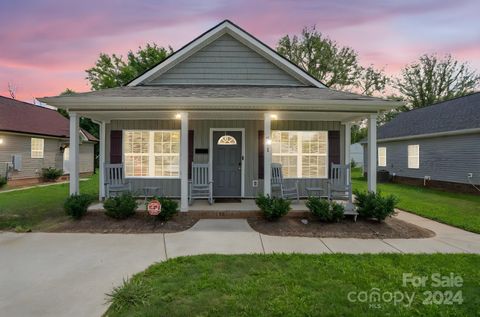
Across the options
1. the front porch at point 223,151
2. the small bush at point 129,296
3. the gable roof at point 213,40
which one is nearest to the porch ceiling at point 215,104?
the front porch at point 223,151

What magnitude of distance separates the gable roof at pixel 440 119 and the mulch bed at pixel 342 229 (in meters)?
7.71

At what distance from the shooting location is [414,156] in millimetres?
14234

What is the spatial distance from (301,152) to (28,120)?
15185 mm

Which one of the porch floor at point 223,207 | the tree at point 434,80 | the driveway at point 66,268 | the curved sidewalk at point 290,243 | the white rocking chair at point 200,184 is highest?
the tree at point 434,80

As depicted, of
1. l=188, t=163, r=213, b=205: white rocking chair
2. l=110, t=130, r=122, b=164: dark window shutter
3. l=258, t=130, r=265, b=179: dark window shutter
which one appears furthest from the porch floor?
l=110, t=130, r=122, b=164: dark window shutter

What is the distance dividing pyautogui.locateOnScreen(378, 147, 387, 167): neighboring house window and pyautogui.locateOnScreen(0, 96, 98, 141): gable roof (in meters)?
19.2

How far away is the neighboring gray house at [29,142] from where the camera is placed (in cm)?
1269

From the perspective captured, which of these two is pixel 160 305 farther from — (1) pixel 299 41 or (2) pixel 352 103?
(1) pixel 299 41

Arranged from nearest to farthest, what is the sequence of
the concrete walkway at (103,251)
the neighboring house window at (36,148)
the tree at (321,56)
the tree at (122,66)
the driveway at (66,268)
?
the driveway at (66,268)
the concrete walkway at (103,251)
the neighboring house window at (36,148)
the tree at (122,66)
the tree at (321,56)

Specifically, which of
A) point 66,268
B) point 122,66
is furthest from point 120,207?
point 122,66

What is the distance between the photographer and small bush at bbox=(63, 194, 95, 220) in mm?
5863

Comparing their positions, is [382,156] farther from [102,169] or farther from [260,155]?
[102,169]

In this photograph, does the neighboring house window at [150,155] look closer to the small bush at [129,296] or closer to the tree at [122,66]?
the small bush at [129,296]

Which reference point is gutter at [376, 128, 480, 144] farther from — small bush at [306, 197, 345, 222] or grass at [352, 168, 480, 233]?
small bush at [306, 197, 345, 222]
